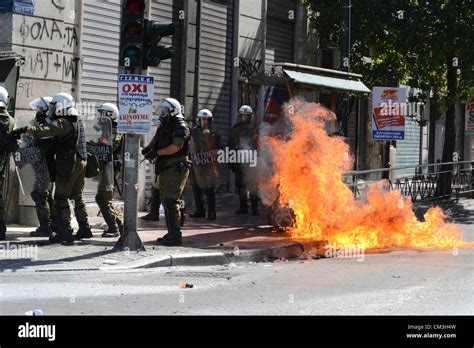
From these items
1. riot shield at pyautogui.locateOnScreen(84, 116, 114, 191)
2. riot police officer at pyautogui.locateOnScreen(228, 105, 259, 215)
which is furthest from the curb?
riot police officer at pyautogui.locateOnScreen(228, 105, 259, 215)

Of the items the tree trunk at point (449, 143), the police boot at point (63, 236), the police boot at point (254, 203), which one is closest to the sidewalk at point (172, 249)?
the police boot at point (63, 236)

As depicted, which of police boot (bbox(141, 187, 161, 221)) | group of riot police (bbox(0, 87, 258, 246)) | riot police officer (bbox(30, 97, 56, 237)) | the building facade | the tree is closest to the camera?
group of riot police (bbox(0, 87, 258, 246))

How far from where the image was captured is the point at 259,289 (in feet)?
29.1

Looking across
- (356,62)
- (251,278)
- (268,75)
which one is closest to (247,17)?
(356,62)

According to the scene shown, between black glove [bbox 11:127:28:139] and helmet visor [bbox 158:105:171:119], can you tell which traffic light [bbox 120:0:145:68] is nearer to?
helmet visor [bbox 158:105:171:119]

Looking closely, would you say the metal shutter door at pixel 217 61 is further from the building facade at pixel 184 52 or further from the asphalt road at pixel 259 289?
the asphalt road at pixel 259 289

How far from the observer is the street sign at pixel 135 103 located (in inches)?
423

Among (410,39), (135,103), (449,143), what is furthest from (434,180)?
(135,103)

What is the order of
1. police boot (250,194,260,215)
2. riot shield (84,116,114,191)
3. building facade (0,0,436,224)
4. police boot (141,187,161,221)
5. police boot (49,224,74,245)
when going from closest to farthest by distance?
police boot (49,224,74,245), riot shield (84,116,114,191), building facade (0,0,436,224), police boot (141,187,161,221), police boot (250,194,260,215)

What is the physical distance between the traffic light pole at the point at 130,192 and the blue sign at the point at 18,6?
12.0 ft

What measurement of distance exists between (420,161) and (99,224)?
1835 cm

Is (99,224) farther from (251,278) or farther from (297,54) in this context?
(297,54)

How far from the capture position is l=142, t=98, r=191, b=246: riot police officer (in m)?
11.5

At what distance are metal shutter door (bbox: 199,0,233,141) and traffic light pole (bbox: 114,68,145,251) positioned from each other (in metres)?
7.40
